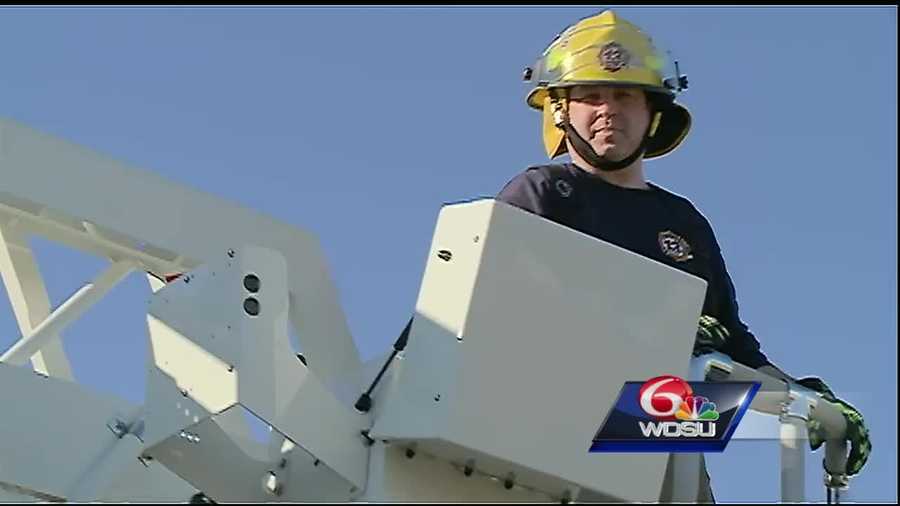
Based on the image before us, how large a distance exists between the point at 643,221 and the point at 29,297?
10.5 ft

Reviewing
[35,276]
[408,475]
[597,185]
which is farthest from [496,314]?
[35,276]

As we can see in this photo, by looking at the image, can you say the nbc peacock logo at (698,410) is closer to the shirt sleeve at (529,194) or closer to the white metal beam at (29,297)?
the shirt sleeve at (529,194)

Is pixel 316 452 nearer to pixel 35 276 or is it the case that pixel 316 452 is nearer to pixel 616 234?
pixel 616 234

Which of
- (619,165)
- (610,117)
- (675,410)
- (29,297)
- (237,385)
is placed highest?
(610,117)

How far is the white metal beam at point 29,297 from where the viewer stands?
721 centimetres

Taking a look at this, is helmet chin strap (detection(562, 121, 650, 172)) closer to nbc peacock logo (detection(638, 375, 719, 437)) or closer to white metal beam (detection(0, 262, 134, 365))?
nbc peacock logo (detection(638, 375, 719, 437))

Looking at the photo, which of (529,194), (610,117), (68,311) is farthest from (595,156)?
(68,311)

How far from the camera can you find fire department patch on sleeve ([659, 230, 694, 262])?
5.22m

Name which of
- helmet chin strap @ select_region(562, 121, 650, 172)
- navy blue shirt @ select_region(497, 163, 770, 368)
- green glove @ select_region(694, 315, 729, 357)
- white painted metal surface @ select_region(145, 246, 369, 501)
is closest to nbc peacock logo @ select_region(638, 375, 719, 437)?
green glove @ select_region(694, 315, 729, 357)

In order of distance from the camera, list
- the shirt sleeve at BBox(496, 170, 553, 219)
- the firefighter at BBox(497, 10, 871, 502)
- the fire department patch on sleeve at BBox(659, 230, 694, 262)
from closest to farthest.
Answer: the shirt sleeve at BBox(496, 170, 553, 219) → the firefighter at BBox(497, 10, 871, 502) → the fire department patch on sleeve at BBox(659, 230, 694, 262)

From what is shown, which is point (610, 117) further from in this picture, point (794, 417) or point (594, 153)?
point (794, 417)

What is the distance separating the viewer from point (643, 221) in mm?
5227

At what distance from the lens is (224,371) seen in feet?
14.2

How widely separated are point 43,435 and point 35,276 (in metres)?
1.02
